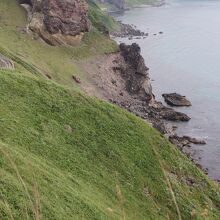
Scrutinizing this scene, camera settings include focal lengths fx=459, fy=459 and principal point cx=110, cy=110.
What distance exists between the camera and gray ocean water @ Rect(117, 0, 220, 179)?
74188 mm

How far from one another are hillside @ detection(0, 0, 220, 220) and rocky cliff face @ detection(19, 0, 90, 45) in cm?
4547

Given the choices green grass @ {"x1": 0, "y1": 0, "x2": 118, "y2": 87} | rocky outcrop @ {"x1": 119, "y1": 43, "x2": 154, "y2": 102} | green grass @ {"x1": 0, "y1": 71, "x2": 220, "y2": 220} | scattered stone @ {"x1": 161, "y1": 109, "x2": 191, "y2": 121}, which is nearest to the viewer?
green grass @ {"x1": 0, "y1": 71, "x2": 220, "y2": 220}

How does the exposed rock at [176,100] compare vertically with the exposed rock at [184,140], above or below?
below

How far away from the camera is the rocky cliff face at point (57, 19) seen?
84.3 m

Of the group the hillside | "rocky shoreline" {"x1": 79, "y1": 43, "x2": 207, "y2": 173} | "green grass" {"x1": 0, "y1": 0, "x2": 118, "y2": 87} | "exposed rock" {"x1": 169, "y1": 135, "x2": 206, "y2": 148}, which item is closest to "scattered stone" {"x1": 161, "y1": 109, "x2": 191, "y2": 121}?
"rocky shoreline" {"x1": 79, "y1": 43, "x2": 207, "y2": 173}

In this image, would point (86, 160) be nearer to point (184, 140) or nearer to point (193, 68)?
point (184, 140)

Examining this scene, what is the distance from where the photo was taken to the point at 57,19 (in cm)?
8550

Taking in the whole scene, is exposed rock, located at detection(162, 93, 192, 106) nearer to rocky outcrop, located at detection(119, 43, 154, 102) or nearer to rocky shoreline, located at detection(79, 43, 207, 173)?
rocky shoreline, located at detection(79, 43, 207, 173)

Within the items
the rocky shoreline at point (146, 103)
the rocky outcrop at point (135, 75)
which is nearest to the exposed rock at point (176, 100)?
the rocky shoreline at point (146, 103)

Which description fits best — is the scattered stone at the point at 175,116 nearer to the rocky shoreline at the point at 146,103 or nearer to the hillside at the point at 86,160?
the rocky shoreline at the point at 146,103

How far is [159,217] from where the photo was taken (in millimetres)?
30484

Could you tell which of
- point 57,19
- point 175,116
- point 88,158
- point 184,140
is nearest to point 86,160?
point 88,158

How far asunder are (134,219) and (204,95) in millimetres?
69218

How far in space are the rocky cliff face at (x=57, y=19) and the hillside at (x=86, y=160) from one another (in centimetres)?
Answer: 4547
